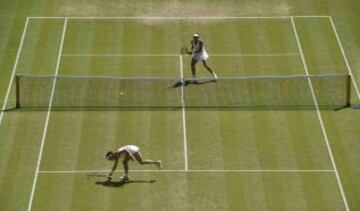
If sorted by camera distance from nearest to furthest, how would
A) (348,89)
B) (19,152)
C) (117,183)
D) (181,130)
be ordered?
1. (117,183)
2. (19,152)
3. (181,130)
4. (348,89)

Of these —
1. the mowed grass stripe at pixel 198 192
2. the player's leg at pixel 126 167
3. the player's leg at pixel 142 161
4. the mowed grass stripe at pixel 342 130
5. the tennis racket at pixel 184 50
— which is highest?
the tennis racket at pixel 184 50

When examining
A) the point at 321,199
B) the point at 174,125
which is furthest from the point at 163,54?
the point at 321,199

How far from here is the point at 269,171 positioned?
2998cm

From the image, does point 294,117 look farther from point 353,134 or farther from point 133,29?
point 133,29

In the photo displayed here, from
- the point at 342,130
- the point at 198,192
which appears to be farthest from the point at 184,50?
the point at 198,192

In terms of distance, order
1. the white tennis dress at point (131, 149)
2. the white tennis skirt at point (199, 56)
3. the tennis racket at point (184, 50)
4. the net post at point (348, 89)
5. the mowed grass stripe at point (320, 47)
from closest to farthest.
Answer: the white tennis dress at point (131, 149), the net post at point (348, 89), the white tennis skirt at point (199, 56), the tennis racket at point (184, 50), the mowed grass stripe at point (320, 47)

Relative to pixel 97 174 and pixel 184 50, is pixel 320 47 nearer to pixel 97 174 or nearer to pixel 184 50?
pixel 184 50

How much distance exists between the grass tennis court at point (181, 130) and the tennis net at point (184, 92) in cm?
37

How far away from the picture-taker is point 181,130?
107ft

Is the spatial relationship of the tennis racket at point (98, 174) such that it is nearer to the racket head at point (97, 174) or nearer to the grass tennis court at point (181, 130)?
the racket head at point (97, 174)

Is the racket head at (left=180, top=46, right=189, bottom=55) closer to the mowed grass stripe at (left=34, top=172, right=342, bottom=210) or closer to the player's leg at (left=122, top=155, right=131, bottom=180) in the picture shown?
the mowed grass stripe at (left=34, top=172, right=342, bottom=210)

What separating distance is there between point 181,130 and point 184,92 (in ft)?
8.73


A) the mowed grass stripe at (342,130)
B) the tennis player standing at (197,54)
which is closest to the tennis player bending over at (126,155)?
the mowed grass stripe at (342,130)

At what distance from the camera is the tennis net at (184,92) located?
111 ft
